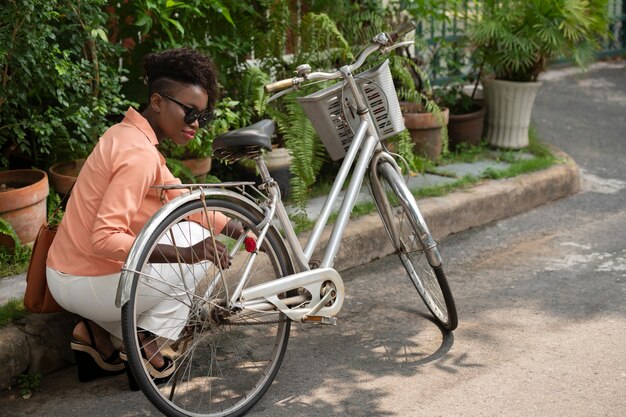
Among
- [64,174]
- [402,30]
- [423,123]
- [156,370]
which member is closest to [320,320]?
[156,370]

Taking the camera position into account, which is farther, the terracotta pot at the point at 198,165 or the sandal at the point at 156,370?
the terracotta pot at the point at 198,165

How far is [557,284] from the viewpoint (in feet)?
17.4

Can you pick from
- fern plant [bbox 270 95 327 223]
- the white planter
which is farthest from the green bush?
the white planter

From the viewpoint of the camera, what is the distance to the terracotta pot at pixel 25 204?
4.96 meters

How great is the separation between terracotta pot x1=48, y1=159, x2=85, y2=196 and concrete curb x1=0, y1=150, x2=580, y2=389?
1318mm

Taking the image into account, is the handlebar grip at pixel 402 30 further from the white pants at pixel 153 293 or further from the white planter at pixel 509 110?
the white planter at pixel 509 110

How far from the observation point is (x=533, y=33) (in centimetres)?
728

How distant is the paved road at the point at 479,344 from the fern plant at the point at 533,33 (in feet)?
4.91

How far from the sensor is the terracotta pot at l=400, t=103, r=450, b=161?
7.11 meters

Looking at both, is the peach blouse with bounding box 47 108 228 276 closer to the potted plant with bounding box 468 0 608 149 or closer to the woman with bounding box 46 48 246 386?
the woman with bounding box 46 48 246 386

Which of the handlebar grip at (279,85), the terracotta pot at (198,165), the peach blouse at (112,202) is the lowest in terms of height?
the terracotta pot at (198,165)

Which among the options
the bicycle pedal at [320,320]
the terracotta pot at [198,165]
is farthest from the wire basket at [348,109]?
the terracotta pot at [198,165]

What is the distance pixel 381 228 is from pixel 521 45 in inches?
90.9

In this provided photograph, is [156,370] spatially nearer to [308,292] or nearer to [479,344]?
[308,292]
